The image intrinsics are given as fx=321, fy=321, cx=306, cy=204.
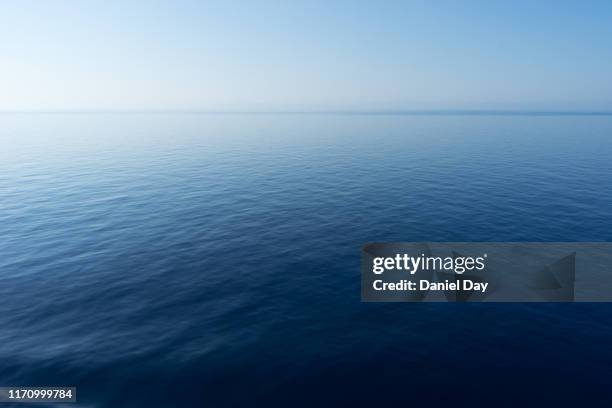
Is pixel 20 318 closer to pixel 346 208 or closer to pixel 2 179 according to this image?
pixel 346 208

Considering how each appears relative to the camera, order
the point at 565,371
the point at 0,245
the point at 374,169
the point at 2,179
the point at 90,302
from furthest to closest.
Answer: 1. the point at 374,169
2. the point at 2,179
3. the point at 0,245
4. the point at 90,302
5. the point at 565,371

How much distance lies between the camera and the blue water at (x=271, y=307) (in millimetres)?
20594

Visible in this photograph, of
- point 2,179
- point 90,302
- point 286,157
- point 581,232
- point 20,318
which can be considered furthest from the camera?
point 286,157

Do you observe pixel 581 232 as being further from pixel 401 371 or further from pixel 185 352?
pixel 185 352

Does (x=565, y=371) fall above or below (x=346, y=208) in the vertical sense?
below

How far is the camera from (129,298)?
2961 centimetres

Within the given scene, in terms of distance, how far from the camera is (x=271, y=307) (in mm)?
28641

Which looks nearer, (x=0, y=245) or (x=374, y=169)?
(x=0, y=245)

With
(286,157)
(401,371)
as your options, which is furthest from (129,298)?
(286,157)

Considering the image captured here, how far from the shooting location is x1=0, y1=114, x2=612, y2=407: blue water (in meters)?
20.6

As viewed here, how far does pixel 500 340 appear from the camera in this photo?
24.3 metres

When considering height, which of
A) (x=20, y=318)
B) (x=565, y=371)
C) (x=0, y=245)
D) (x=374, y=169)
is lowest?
(x=565, y=371)

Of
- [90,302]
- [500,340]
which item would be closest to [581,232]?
[500,340]

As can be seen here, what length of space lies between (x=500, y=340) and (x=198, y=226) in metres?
38.3
